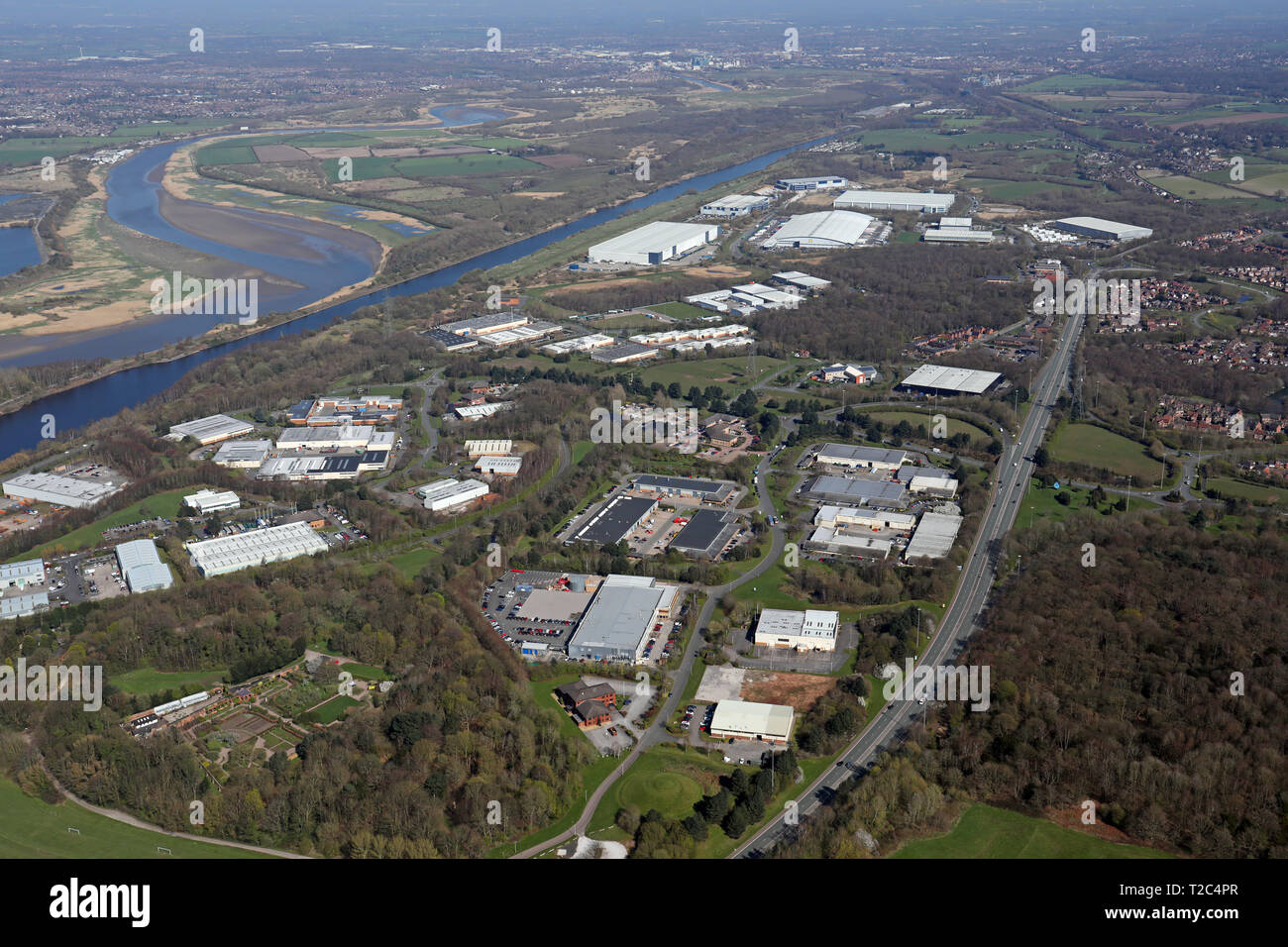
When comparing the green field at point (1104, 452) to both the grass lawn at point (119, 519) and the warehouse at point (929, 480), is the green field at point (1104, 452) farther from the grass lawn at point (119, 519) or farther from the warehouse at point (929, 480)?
the grass lawn at point (119, 519)

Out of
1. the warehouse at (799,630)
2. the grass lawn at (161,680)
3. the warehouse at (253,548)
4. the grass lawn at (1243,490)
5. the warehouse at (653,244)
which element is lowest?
the grass lawn at (161,680)

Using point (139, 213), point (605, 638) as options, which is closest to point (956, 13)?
point (139, 213)

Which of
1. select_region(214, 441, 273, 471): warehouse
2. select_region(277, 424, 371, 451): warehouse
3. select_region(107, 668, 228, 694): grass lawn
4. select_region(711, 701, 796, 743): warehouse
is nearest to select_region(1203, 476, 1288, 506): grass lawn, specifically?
select_region(711, 701, 796, 743): warehouse

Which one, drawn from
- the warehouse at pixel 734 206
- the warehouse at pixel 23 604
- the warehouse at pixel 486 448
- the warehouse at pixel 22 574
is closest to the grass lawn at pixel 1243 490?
the warehouse at pixel 486 448

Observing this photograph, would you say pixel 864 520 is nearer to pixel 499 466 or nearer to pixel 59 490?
pixel 499 466

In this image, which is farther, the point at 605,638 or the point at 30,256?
the point at 30,256

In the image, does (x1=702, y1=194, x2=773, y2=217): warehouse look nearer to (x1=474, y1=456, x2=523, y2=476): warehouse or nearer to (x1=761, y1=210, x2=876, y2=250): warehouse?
(x1=761, y1=210, x2=876, y2=250): warehouse

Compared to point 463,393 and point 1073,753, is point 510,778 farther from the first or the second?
point 463,393

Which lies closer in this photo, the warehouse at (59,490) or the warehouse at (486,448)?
the warehouse at (59,490)
